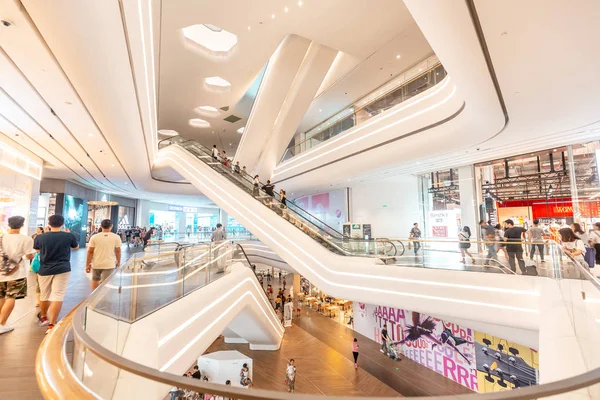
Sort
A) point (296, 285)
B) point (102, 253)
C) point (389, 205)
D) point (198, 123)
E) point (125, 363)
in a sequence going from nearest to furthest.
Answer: point (125, 363) → point (102, 253) → point (389, 205) → point (198, 123) → point (296, 285)

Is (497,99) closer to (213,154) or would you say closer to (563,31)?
(563,31)

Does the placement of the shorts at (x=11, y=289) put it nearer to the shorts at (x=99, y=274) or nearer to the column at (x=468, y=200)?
the shorts at (x=99, y=274)

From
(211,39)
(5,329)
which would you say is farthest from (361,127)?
(5,329)

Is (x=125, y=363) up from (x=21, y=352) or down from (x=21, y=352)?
up

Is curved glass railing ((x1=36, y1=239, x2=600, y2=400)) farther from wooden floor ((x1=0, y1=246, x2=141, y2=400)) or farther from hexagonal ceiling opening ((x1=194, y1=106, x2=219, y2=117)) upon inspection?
hexagonal ceiling opening ((x1=194, y1=106, x2=219, y2=117))

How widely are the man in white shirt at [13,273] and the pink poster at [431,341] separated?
1089cm

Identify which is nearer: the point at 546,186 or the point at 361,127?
the point at 361,127

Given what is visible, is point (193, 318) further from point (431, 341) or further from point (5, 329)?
point (431, 341)

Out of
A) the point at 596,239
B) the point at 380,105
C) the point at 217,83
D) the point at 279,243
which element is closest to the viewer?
the point at 596,239

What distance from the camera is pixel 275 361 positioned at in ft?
33.5

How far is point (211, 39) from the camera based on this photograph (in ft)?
36.6

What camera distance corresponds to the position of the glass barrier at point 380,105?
8799mm

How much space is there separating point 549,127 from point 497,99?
2.55 metres

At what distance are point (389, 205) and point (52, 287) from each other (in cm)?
1373
